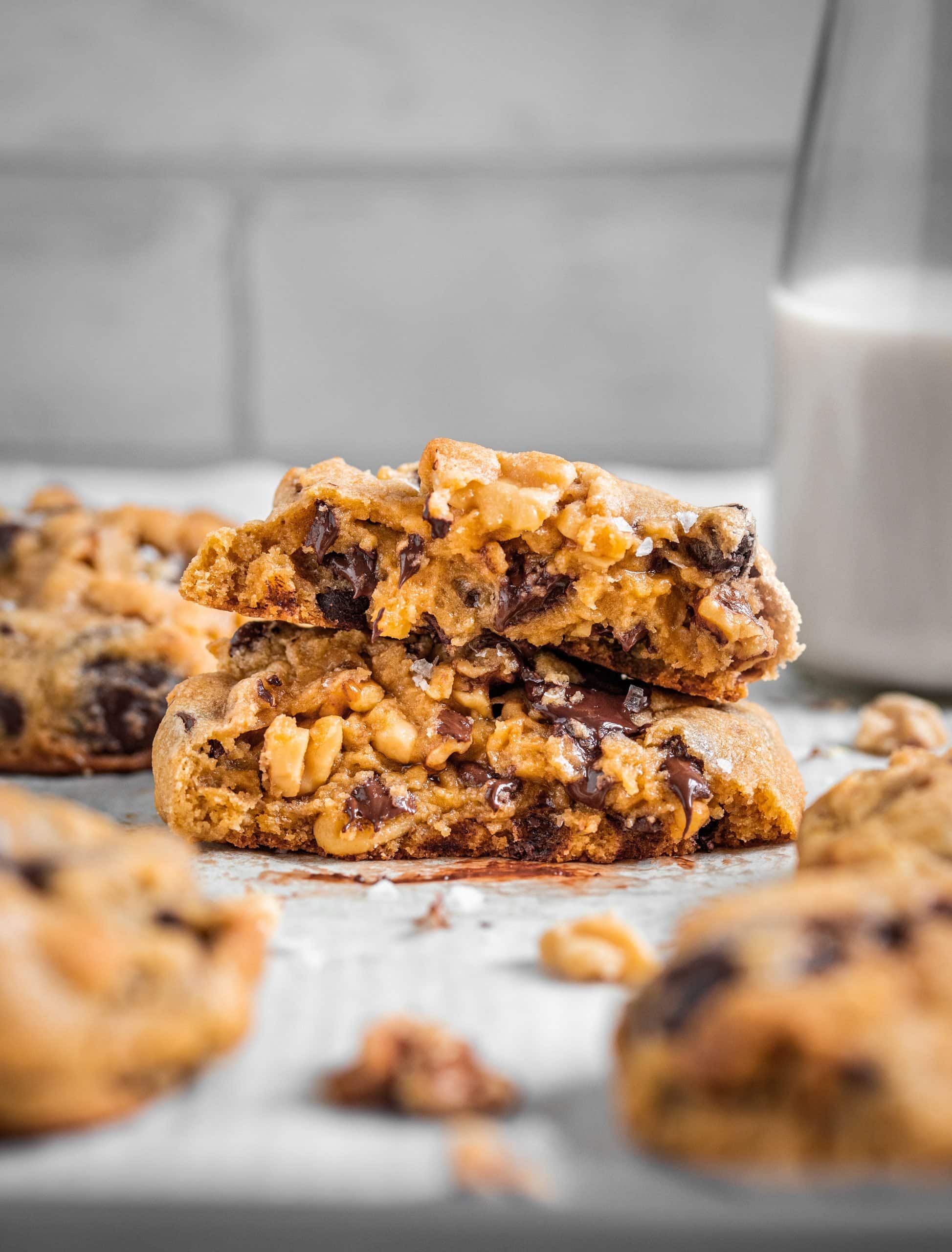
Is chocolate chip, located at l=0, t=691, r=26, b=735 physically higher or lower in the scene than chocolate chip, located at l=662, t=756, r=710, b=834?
lower

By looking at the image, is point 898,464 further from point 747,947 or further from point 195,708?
point 747,947

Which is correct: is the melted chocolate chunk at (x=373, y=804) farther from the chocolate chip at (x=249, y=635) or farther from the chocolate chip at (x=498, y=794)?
the chocolate chip at (x=249, y=635)

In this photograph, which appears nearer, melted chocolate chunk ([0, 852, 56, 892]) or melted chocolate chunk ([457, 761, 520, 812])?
melted chocolate chunk ([0, 852, 56, 892])

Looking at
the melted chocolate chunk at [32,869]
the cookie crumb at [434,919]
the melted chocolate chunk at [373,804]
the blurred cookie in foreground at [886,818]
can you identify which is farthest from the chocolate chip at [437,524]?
the melted chocolate chunk at [32,869]

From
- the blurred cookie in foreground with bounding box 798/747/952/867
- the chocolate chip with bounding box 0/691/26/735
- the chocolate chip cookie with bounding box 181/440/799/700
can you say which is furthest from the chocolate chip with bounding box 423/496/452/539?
the chocolate chip with bounding box 0/691/26/735

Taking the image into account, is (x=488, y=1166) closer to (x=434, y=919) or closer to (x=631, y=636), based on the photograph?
(x=434, y=919)

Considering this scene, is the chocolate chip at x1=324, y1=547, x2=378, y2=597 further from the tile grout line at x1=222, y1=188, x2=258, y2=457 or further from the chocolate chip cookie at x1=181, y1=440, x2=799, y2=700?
the tile grout line at x1=222, y1=188, x2=258, y2=457
